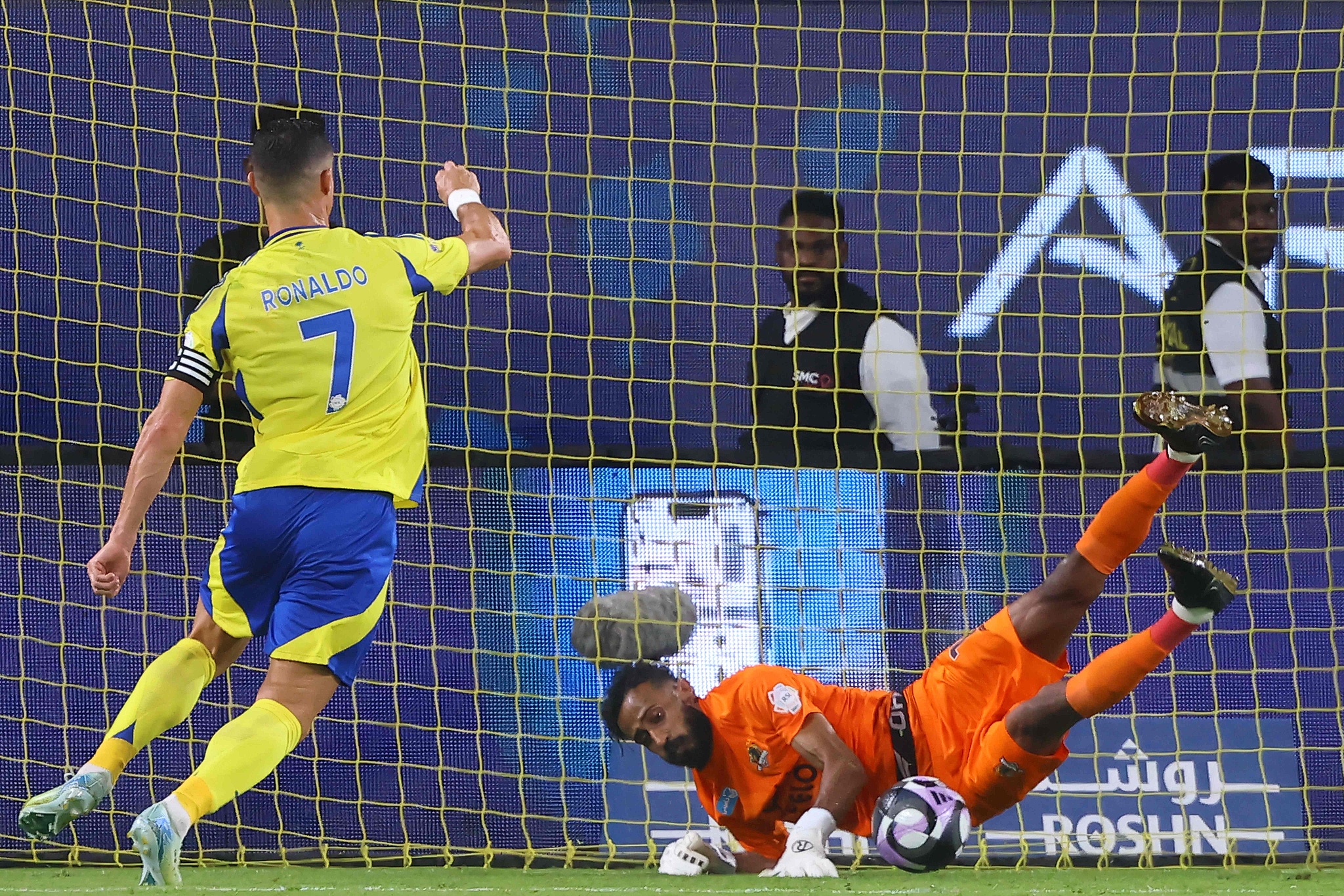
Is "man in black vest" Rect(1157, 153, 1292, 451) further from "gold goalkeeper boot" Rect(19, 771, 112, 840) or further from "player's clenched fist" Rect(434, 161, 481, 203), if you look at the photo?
"gold goalkeeper boot" Rect(19, 771, 112, 840)

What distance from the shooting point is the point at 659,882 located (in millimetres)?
4684

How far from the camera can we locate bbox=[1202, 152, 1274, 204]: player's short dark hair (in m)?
5.83

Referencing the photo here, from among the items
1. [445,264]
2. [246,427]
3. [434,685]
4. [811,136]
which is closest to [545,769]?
[434,685]

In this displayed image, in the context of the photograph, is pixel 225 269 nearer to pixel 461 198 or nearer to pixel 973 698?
pixel 461 198

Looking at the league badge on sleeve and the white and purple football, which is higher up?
the league badge on sleeve

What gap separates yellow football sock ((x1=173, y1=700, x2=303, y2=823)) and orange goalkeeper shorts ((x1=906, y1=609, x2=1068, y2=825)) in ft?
7.50

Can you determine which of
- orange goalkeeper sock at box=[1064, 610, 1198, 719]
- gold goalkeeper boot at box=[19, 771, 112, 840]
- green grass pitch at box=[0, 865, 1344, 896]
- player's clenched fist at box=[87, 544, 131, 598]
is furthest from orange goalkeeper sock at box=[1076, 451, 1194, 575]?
gold goalkeeper boot at box=[19, 771, 112, 840]

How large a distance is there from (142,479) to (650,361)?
2.42 meters

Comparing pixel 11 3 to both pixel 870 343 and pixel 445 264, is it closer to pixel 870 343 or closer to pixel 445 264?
pixel 445 264

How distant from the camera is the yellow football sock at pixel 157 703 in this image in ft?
12.6

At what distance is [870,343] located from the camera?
584cm

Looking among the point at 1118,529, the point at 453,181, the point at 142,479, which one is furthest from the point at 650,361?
the point at 142,479

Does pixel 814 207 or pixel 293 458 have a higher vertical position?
pixel 814 207

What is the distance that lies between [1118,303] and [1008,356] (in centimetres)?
44
